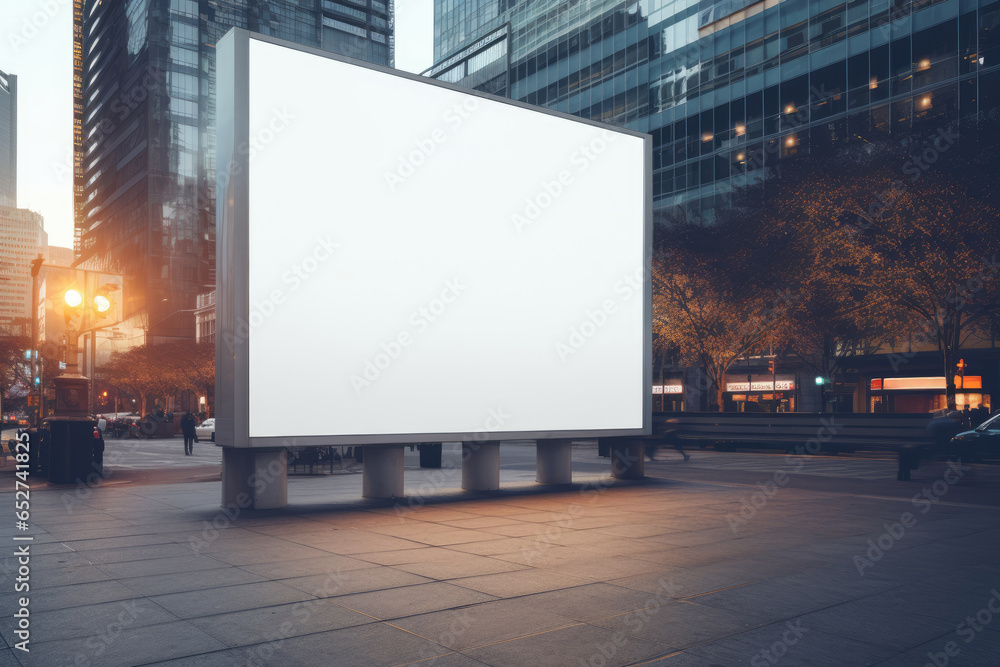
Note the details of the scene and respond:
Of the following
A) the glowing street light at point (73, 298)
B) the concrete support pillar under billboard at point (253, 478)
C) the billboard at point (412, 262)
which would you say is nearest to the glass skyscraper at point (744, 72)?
the billboard at point (412, 262)

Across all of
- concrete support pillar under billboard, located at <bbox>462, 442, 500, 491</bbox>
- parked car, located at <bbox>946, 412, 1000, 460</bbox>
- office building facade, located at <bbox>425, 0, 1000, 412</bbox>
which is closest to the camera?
concrete support pillar under billboard, located at <bbox>462, 442, 500, 491</bbox>

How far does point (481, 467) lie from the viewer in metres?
16.4

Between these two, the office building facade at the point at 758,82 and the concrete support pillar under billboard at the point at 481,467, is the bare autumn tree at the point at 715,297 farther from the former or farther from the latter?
the concrete support pillar under billboard at the point at 481,467

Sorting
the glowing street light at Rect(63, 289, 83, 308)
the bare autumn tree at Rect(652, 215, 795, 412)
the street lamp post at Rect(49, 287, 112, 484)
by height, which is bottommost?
the street lamp post at Rect(49, 287, 112, 484)

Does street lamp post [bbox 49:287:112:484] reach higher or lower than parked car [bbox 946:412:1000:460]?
higher

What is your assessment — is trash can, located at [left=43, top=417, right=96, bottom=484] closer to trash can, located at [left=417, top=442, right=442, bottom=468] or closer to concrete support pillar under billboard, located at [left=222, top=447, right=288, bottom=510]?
concrete support pillar under billboard, located at [left=222, top=447, right=288, bottom=510]

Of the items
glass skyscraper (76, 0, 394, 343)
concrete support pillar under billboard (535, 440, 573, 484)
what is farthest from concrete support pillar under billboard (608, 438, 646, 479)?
glass skyscraper (76, 0, 394, 343)

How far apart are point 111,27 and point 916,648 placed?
590ft

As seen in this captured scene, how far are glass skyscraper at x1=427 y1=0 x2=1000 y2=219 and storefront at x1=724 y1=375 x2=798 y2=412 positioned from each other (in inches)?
517

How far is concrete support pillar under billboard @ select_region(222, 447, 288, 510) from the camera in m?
13.3

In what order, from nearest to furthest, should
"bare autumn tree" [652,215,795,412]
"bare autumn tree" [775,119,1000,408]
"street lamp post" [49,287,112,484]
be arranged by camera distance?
"street lamp post" [49,287,112,484] < "bare autumn tree" [775,119,1000,408] < "bare autumn tree" [652,215,795,412]

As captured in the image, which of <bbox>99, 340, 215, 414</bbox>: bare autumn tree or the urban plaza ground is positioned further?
<bbox>99, 340, 215, 414</bbox>: bare autumn tree

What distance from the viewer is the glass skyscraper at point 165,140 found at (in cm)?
13738

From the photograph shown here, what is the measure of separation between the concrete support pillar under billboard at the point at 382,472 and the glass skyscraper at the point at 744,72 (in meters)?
26.0
